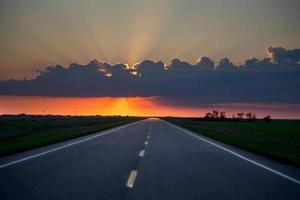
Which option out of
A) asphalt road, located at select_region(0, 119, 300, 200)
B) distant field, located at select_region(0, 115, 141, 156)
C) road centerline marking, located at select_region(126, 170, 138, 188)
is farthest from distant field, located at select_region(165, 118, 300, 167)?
distant field, located at select_region(0, 115, 141, 156)

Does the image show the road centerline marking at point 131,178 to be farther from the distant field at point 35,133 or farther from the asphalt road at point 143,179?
the distant field at point 35,133

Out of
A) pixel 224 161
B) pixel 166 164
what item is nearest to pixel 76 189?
pixel 166 164

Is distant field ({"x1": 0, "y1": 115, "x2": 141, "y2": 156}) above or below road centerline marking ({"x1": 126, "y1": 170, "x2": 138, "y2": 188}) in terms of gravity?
above

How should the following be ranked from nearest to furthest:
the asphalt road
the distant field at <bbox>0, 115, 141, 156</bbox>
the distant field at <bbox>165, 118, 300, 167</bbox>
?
the asphalt road < the distant field at <bbox>165, 118, 300, 167</bbox> < the distant field at <bbox>0, 115, 141, 156</bbox>

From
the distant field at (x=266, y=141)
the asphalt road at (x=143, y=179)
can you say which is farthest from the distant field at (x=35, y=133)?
the distant field at (x=266, y=141)

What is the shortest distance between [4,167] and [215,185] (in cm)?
670

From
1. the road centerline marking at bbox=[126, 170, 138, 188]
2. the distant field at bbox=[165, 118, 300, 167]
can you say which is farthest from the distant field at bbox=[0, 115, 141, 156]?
the distant field at bbox=[165, 118, 300, 167]

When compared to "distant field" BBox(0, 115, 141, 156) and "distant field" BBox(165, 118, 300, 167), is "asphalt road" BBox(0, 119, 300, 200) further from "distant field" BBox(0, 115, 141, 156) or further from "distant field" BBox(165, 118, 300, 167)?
"distant field" BBox(0, 115, 141, 156)

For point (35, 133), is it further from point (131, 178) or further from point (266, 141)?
point (131, 178)

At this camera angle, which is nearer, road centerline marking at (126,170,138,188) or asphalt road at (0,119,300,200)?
asphalt road at (0,119,300,200)

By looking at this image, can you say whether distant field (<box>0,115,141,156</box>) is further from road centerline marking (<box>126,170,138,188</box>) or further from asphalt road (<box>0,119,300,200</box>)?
road centerline marking (<box>126,170,138,188</box>)

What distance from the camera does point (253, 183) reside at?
9.03 m

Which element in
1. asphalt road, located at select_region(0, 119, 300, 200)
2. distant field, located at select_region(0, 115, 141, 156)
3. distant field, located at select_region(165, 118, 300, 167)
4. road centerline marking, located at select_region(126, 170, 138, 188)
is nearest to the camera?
asphalt road, located at select_region(0, 119, 300, 200)

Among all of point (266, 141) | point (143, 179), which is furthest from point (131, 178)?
point (266, 141)
